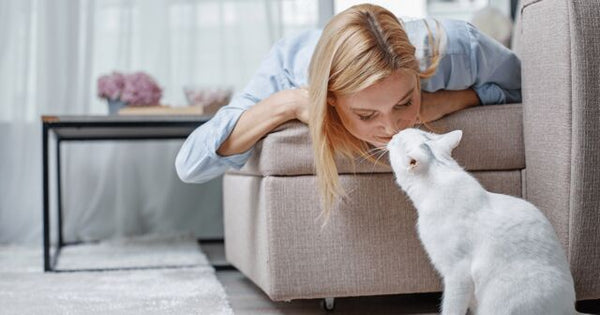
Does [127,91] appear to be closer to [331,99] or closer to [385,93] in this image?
[331,99]

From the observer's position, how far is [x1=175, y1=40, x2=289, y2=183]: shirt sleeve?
1755 millimetres

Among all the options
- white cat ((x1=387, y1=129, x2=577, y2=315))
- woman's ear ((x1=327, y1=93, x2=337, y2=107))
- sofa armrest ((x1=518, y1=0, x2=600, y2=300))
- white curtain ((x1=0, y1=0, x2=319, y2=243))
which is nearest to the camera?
white cat ((x1=387, y1=129, x2=577, y2=315))

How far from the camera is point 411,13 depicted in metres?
3.37

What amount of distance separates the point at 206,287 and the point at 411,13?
1754 millimetres

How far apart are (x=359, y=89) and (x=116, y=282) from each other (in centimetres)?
100

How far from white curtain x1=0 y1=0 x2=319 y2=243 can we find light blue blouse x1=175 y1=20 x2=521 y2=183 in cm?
139

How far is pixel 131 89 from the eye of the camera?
8.91 feet

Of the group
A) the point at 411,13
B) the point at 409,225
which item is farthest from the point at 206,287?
the point at 411,13

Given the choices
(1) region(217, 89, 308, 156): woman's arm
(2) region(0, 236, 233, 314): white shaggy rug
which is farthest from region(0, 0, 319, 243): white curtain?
(1) region(217, 89, 308, 156): woman's arm

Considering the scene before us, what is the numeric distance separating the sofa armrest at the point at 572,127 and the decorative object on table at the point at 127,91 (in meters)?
1.50

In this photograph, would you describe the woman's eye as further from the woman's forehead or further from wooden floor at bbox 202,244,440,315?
wooden floor at bbox 202,244,440,315

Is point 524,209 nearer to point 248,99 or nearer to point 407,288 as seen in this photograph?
point 407,288

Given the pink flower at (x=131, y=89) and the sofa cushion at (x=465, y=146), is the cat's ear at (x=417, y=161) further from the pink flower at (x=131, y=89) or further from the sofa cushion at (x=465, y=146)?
the pink flower at (x=131, y=89)

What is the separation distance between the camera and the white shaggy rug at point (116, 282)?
1.77m
